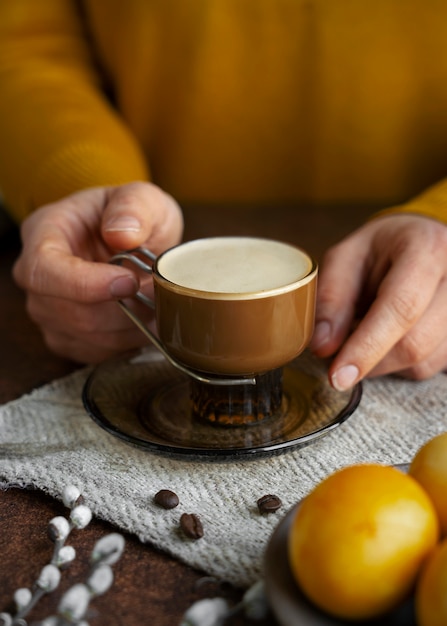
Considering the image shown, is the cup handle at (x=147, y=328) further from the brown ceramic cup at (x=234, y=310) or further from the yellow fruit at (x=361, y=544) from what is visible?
the yellow fruit at (x=361, y=544)

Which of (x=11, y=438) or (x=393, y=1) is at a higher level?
(x=393, y=1)

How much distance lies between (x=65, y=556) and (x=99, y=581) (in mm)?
66

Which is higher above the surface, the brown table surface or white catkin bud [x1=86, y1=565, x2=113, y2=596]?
white catkin bud [x1=86, y1=565, x2=113, y2=596]

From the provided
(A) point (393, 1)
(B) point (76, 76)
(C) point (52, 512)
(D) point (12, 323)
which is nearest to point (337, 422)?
(C) point (52, 512)

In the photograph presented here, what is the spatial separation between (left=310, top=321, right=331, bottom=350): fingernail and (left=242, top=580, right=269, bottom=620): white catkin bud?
0.36 metres

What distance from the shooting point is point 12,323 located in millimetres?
1046

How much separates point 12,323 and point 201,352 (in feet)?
1.49

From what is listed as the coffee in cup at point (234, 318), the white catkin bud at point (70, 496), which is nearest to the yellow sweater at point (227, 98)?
the coffee in cup at point (234, 318)

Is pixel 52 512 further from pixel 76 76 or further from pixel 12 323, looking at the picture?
pixel 76 76

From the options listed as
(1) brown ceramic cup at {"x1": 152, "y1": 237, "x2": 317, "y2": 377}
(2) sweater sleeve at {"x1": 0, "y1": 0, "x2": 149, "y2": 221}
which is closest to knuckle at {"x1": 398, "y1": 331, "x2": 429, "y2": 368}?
(1) brown ceramic cup at {"x1": 152, "y1": 237, "x2": 317, "y2": 377}

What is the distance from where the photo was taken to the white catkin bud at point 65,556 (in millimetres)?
556

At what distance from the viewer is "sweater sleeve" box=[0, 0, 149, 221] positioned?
1151 mm

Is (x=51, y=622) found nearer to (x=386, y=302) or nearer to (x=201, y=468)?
(x=201, y=468)

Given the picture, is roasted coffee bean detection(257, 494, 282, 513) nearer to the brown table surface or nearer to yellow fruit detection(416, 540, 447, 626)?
the brown table surface
